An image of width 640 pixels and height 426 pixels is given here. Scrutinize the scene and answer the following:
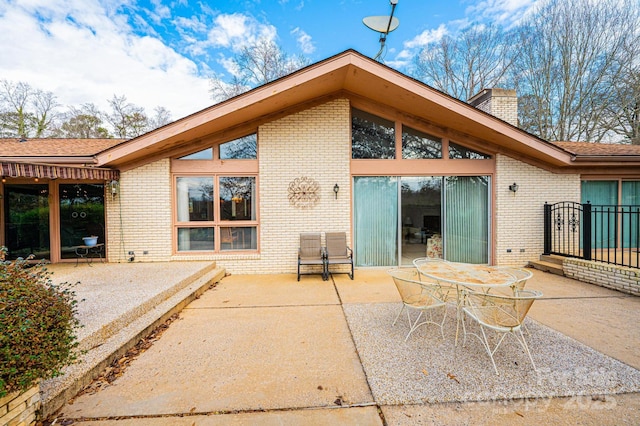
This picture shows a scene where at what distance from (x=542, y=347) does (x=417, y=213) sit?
14.4 feet

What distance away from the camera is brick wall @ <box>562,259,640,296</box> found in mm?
5105

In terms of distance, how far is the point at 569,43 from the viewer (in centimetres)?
1460

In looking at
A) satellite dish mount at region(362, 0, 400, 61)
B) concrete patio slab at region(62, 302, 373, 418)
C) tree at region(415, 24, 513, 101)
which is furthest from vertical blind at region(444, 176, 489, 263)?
tree at region(415, 24, 513, 101)

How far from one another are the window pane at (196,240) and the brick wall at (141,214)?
1.14 ft

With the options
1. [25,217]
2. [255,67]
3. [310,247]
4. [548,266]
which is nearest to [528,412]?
[310,247]

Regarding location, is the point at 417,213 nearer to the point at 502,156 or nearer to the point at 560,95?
the point at 502,156

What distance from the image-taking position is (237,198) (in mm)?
7023

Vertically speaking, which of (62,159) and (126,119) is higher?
(126,119)

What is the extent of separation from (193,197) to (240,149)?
1663 mm

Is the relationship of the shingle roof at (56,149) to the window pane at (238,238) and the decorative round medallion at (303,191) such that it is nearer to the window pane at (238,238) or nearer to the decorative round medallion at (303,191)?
the window pane at (238,238)

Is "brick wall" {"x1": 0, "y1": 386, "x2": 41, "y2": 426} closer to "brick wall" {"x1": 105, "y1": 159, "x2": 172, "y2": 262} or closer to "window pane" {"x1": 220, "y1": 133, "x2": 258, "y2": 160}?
"brick wall" {"x1": 105, "y1": 159, "x2": 172, "y2": 262}

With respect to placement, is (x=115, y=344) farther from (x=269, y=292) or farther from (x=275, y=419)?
(x=269, y=292)

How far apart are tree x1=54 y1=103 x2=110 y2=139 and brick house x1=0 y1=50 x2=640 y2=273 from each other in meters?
13.7

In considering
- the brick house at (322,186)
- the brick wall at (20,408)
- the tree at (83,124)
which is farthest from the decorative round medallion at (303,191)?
the tree at (83,124)
